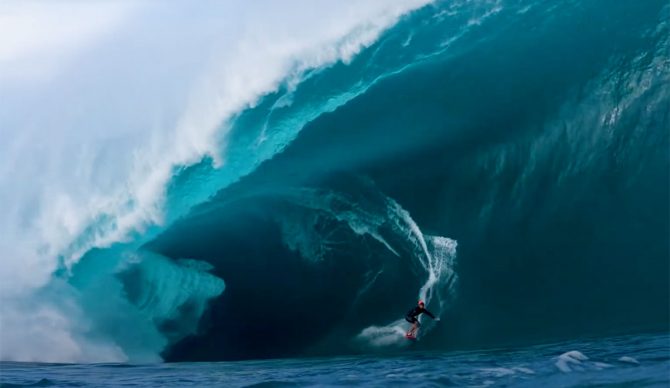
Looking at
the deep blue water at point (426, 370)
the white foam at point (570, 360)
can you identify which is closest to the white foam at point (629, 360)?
the deep blue water at point (426, 370)

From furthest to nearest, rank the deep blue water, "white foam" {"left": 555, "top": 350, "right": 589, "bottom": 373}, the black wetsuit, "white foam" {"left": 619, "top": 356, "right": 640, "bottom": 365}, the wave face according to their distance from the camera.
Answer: the wave face → the black wetsuit → "white foam" {"left": 555, "top": 350, "right": 589, "bottom": 373} → "white foam" {"left": 619, "top": 356, "right": 640, "bottom": 365} → the deep blue water

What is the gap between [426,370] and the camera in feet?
30.9

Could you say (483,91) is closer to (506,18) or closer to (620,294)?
(506,18)

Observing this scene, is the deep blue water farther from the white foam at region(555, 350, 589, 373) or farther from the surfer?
the surfer

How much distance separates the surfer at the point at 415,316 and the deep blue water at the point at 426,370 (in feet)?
1.67

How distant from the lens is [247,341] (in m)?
13.2

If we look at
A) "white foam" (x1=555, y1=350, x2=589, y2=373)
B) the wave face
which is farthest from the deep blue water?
the wave face

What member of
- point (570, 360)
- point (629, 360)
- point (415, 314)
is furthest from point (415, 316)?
point (629, 360)

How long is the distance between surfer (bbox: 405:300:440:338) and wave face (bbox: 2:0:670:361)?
0.81ft

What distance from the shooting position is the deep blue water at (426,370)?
8289 millimetres

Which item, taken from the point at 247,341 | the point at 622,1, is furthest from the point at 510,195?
the point at 247,341

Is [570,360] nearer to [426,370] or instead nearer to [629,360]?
[629,360]

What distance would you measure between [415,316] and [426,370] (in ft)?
7.28

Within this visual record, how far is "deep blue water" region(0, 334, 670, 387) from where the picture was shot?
8.29 m
